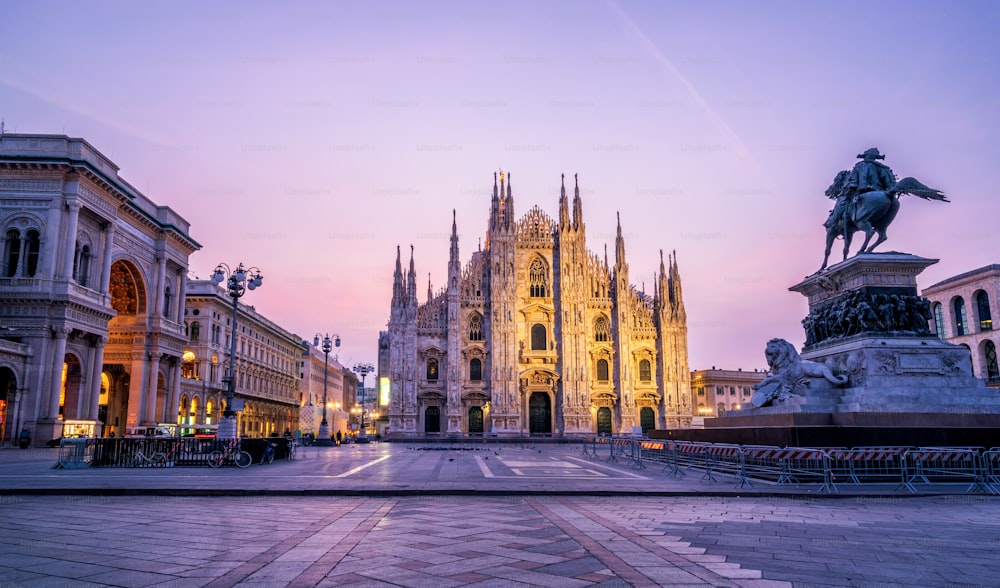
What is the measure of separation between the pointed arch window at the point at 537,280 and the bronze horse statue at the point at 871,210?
42.1m

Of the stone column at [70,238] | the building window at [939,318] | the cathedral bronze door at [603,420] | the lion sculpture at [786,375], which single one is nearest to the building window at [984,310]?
the building window at [939,318]

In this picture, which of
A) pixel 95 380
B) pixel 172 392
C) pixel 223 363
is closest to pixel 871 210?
pixel 95 380

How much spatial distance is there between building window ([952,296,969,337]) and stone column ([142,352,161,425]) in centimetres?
5772

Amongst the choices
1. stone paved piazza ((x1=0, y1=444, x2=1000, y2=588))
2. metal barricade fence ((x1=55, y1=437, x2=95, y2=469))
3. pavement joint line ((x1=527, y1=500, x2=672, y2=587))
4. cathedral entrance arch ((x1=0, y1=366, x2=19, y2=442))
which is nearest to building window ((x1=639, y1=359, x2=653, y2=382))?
cathedral entrance arch ((x1=0, y1=366, x2=19, y2=442))

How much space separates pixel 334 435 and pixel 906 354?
3722cm

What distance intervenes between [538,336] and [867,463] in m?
46.1

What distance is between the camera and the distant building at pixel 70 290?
104 ft

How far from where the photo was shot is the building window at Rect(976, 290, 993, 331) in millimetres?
49737

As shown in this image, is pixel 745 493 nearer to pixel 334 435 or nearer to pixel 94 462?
pixel 94 462

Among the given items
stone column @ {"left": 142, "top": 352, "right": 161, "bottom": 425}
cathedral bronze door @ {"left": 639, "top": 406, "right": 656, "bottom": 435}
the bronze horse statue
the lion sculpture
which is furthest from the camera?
cathedral bronze door @ {"left": 639, "top": 406, "right": 656, "bottom": 435}

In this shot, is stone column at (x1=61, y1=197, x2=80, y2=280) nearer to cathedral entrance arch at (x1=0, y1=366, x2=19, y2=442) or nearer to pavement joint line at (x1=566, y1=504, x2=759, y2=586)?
cathedral entrance arch at (x1=0, y1=366, x2=19, y2=442)

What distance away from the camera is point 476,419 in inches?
2299

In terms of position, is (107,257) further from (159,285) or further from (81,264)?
(159,285)

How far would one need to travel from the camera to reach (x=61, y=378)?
32344mm
